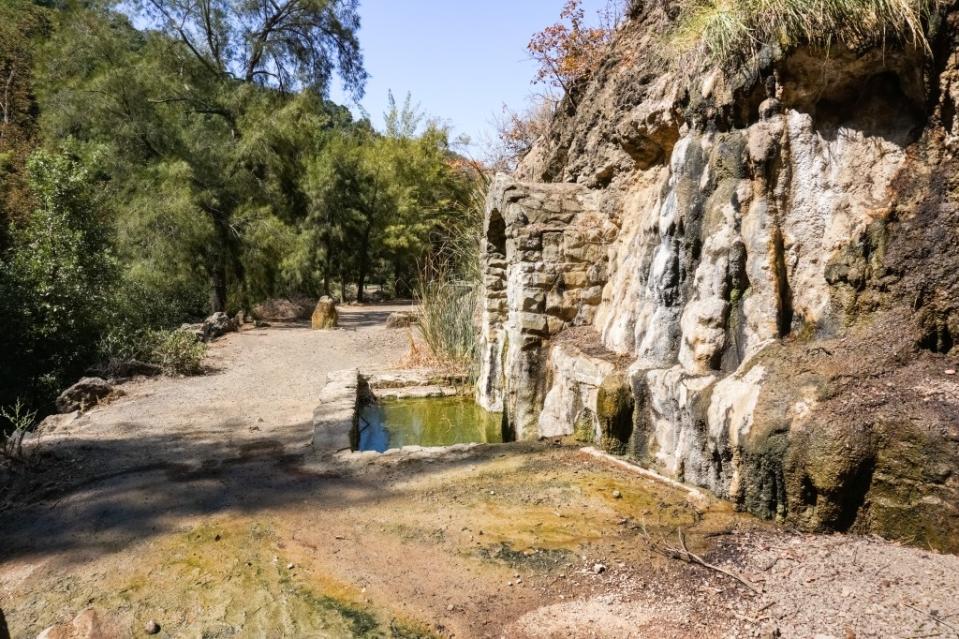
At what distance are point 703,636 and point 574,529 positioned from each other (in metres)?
0.91

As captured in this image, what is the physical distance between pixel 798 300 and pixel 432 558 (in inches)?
93.4

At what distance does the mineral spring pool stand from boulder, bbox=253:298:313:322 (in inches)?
361

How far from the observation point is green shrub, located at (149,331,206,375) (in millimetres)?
8484

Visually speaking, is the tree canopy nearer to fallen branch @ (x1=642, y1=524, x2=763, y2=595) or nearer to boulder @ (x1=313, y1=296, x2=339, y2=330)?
boulder @ (x1=313, y1=296, x2=339, y2=330)

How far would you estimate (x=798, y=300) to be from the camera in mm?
3422

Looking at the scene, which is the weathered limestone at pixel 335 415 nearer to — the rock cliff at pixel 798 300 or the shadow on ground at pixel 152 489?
the shadow on ground at pixel 152 489

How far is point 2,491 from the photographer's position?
4.11m

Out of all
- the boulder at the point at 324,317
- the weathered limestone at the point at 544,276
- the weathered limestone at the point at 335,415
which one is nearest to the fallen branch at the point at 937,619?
the weathered limestone at the point at 335,415

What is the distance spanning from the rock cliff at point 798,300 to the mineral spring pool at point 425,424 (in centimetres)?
196

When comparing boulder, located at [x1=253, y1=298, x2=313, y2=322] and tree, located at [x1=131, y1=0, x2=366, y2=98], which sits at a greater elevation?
tree, located at [x1=131, y1=0, x2=366, y2=98]

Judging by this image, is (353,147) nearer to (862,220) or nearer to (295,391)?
(295,391)

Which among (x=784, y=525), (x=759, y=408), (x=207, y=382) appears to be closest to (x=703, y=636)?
(x=784, y=525)

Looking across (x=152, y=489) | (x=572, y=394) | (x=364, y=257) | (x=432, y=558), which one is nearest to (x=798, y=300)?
(x=572, y=394)

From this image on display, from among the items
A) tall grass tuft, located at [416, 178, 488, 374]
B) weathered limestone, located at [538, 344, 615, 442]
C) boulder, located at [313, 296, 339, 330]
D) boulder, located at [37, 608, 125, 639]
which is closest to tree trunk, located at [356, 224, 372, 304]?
boulder, located at [313, 296, 339, 330]
